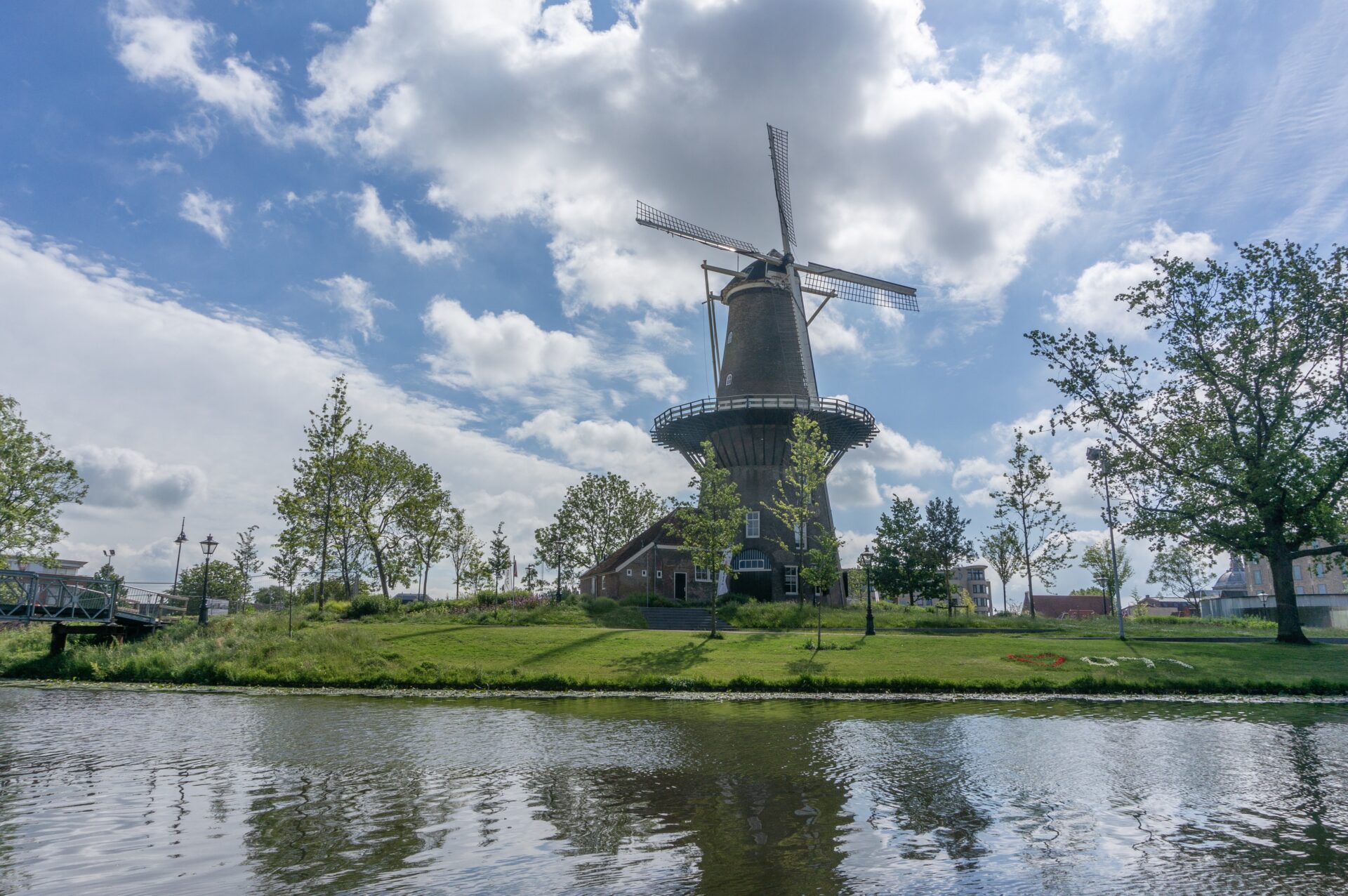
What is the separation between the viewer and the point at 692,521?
105 feet

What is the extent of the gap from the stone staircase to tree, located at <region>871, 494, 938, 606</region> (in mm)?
12357

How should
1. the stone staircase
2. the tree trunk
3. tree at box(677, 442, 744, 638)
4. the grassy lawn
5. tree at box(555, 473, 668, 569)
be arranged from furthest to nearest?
tree at box(555, 473, 668, 569)
the stone staircase
tree at box(677, 442, 744, 638)
the tree trunk
the grassy lawn

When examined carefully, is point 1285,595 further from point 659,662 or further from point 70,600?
point 70,600

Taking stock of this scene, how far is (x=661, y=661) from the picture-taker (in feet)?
80.8

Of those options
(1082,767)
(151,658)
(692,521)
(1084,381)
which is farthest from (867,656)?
(151,658)

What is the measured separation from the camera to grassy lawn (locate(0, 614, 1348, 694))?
21.9m

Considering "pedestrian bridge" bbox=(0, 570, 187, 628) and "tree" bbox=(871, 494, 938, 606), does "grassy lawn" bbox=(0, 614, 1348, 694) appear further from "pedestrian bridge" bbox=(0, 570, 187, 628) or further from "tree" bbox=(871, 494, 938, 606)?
"tree" bbox=(871, 494, 938, 606)

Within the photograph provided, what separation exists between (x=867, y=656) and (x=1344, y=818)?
16.8 meters

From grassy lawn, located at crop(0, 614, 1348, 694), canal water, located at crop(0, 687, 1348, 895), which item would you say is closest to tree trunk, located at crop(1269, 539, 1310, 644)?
grassy lawn, located at crop(0, 614, 1348, 694)

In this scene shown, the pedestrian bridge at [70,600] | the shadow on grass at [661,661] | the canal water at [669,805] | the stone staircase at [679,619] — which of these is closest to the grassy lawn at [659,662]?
the shadow on grass at [661,661]

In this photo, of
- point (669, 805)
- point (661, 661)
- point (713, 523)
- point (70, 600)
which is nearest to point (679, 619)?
point (713, 523)

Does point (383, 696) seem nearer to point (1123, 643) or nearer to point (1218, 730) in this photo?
point (1218, 730)

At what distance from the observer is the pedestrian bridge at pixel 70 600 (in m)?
27.3

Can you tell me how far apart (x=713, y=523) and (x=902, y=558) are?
61.8ft
